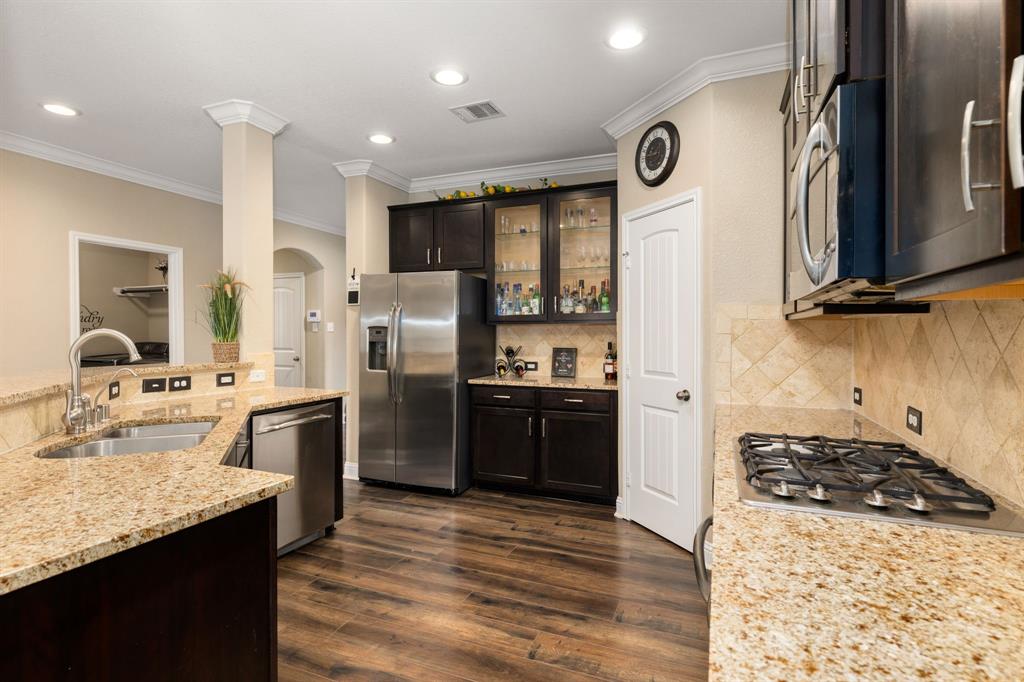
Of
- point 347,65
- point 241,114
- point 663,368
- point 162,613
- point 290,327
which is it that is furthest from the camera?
point 290,327

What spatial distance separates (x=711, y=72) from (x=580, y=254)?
1642 mm

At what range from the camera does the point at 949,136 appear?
0.64 metres

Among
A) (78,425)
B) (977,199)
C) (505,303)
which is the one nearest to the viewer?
(977,199)

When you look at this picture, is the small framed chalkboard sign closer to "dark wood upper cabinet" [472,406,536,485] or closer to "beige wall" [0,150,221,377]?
"dark wood upper cabinet" [472,406,536,485]

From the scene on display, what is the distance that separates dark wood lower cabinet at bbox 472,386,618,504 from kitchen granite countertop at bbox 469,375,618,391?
0.04 metres

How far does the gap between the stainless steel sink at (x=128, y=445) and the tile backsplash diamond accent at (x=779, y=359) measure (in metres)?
2.52

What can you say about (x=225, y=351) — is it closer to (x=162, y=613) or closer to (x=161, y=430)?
(x=161, y=430)

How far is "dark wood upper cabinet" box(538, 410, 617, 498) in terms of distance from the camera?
12.5 ft

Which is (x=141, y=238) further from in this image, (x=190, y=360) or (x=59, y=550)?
(x=59, y=550)

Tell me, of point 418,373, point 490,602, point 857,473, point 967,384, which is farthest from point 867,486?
point 418,373

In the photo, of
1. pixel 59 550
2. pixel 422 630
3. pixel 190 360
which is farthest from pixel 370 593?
→ pixel 190 360

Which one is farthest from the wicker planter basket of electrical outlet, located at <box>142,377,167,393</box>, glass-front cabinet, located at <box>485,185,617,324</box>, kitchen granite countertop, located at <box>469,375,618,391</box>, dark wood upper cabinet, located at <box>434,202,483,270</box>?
glass-front cabinet, located at <box>485,185,617,324</box>

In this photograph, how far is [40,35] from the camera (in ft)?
8.33

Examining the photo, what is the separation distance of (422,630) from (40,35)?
130 inches
